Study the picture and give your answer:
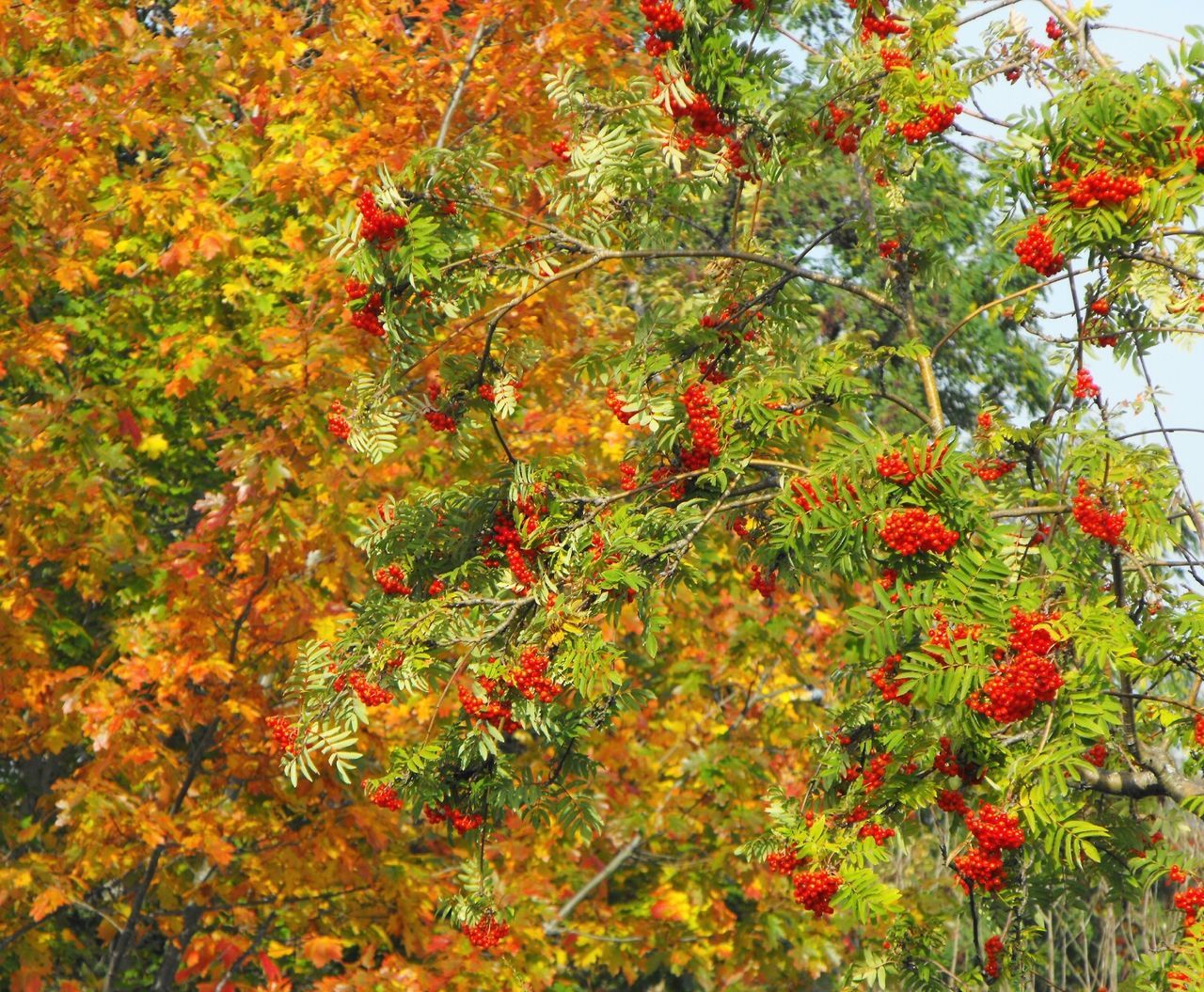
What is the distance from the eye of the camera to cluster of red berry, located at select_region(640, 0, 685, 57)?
5.11 meters

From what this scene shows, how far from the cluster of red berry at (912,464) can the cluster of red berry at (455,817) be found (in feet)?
6.66

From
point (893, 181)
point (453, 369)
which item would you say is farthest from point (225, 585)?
point (893, 181)

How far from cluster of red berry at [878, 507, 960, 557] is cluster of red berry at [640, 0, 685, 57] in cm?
224

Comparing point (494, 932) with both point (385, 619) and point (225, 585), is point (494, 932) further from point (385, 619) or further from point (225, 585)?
point (225, 585)

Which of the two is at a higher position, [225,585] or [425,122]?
[425,122]

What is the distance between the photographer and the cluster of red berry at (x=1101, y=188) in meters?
4.06

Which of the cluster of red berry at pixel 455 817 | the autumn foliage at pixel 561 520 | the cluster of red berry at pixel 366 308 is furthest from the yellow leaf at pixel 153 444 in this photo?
the cluster of red berry at pixel 455 817

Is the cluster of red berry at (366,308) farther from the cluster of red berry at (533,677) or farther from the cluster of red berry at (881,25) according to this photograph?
the cluster of red berry at (881,25)

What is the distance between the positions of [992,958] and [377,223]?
333cm

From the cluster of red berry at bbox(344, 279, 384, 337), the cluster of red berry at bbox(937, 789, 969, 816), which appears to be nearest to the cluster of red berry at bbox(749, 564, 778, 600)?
the cluster of red berry at bbox(937, 789, 969, 816)

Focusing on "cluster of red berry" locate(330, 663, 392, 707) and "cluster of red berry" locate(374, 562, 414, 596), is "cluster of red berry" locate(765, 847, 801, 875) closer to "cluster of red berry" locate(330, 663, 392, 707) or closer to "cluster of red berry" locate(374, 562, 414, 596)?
"cluster of red berry" locate(330, 663, 392, 707)

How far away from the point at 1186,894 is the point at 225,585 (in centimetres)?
548

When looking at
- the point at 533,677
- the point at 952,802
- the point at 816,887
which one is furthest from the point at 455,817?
the point at 952,802

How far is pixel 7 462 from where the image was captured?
772cm
